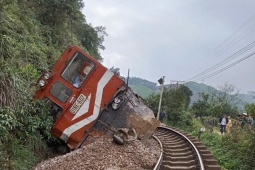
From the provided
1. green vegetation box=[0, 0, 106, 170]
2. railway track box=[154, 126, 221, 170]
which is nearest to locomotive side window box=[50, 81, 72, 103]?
green vegetation box=[0, 0, 106, 170]

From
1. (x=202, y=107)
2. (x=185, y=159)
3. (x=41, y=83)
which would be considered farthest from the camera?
(x=202, y=107)

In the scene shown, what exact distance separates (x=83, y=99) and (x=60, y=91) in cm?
69

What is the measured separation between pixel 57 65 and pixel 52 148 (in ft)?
7.94

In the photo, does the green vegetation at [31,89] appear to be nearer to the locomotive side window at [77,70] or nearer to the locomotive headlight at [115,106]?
the locomotive side window at [77,70]

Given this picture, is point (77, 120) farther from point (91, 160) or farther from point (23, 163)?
point (23, 163)

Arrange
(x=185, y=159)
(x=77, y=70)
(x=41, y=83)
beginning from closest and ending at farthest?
(x=41, y=83)
(x=185, y=159)
(x=77, y=70)

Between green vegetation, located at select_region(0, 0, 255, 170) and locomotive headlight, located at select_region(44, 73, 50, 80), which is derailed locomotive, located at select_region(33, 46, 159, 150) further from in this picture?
green vegetation, located at select_region(0, 0, 255, 170)

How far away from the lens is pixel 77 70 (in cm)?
1030

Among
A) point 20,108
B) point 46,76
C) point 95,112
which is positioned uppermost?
point 46,76

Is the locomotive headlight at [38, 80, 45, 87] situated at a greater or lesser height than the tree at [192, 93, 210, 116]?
lesser

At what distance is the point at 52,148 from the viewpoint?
407 inches

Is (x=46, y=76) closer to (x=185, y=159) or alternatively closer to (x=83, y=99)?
(x=83, y=99)

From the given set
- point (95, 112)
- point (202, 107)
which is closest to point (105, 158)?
point (95, 112)

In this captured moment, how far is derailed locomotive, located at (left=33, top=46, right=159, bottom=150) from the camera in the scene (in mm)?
10055
